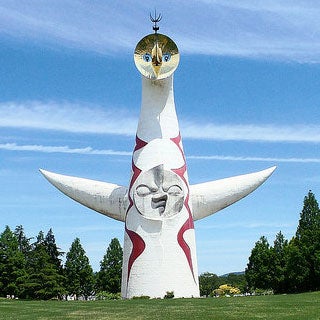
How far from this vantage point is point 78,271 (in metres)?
48.9

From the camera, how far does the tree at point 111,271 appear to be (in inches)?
1938

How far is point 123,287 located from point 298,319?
11974 millimetres

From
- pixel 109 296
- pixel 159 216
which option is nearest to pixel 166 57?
pixel 159 216

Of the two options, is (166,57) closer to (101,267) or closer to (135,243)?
(135,243)

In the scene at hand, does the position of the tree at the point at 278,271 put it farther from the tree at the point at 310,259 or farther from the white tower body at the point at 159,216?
the white tower body at the point at 159,216

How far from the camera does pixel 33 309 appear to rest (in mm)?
18781

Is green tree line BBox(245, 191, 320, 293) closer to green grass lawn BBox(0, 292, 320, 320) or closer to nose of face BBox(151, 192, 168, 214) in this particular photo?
nose of face BBox(151, 192, 168, 214)

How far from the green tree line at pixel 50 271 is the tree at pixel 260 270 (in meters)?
10.6

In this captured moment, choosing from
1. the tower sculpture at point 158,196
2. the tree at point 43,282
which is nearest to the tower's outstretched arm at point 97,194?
the tower sculpture at point 158,196

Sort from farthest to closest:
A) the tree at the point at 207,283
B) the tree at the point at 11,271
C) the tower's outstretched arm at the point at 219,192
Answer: the tree at the point at 207,283, the tree at the point at 11,271, the tower's outstretched arm at the point at 219,192

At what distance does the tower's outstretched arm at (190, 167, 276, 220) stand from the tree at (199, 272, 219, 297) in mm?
45465

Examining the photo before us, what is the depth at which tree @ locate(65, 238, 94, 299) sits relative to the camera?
1907 inches

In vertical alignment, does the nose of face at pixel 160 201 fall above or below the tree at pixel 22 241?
below

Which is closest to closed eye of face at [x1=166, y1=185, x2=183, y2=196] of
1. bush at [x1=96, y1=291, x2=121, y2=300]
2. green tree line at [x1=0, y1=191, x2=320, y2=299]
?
bush at [x1=96, y1=291, x2=121, y2=300]
